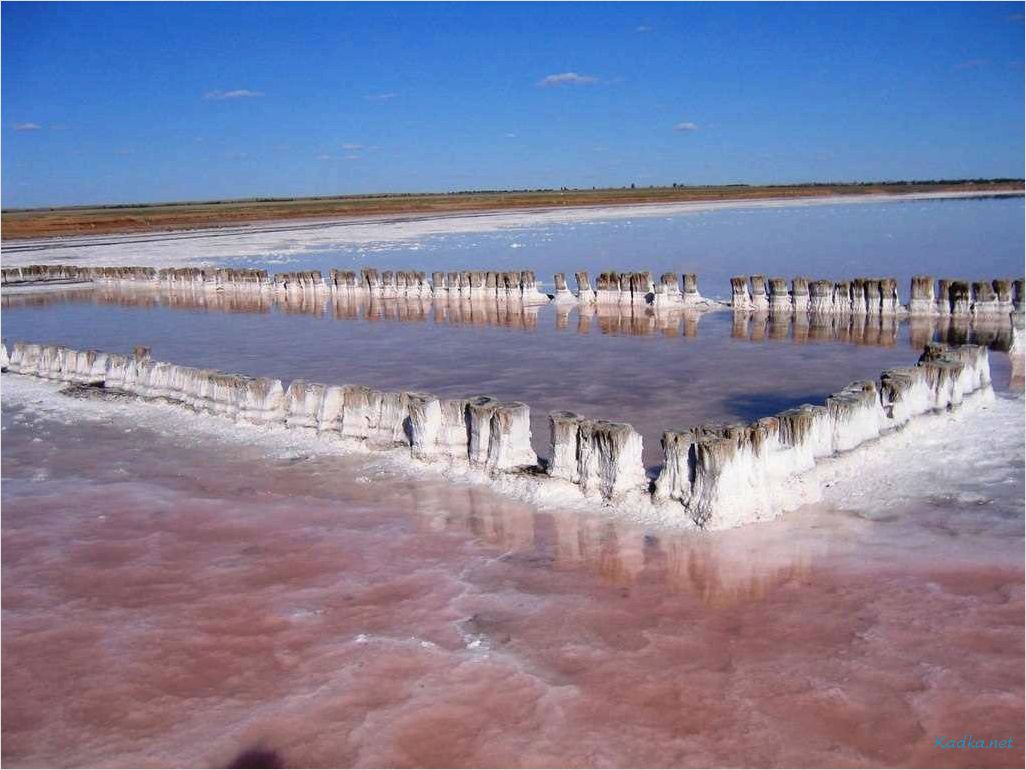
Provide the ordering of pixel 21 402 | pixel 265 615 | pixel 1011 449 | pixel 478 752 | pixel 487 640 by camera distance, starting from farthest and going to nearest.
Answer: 1. pixel 21 402
2. pixel 1011 449
3. pixel 265 615
4. pixel 487 640
5. pixel 478 752

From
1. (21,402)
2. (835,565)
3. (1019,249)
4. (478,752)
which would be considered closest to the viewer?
(478,752)

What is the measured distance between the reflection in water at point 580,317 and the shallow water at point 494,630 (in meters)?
6.02

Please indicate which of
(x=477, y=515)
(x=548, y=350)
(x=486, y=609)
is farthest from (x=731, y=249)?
(x=486, y=609)

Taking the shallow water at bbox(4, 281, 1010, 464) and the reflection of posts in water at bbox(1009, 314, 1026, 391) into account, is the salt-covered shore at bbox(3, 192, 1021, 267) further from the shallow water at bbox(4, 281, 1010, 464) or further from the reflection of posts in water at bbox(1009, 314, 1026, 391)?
the reflection of posts in water at bbox(1009, 314, 1026, 391)

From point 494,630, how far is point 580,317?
435 inches

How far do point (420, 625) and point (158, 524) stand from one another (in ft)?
7.91

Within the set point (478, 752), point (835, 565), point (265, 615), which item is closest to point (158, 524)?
point (265, 615)

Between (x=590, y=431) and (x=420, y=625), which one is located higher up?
(x=590, y=431)

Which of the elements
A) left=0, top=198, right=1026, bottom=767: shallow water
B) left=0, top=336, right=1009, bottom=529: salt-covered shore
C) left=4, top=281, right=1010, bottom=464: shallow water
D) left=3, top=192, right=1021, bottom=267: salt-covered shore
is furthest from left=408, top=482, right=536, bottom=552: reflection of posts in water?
left=3, top=192, right=1021, bottom=267: salt-covered shore

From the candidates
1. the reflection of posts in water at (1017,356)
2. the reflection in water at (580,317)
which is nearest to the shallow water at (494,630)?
the reflection of posts in water at (1017,356)

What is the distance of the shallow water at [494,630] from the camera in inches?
137

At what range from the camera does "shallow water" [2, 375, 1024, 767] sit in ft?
11.4

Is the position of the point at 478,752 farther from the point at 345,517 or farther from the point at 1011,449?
the point at 1011,449

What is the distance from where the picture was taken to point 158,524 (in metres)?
5.86
